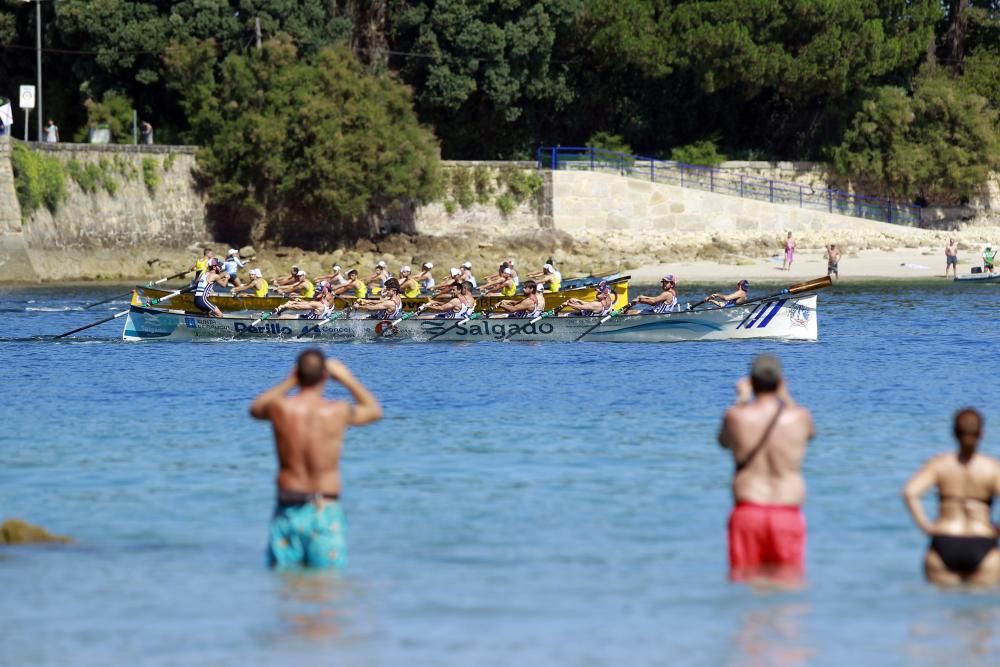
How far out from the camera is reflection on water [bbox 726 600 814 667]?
10586 mm

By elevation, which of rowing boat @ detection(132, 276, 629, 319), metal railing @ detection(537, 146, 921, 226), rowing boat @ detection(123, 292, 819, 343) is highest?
metal railing @ detection(537, 146, 921, 226)

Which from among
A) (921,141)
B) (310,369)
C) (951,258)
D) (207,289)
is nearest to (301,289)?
(207,289)

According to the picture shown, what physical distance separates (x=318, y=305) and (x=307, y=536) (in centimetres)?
2453

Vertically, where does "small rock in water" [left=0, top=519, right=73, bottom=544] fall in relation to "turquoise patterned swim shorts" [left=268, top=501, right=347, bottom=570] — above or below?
below

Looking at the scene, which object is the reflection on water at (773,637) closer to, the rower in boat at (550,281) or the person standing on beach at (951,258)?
the rower in boat at (550,281)

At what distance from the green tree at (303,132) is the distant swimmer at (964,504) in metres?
45.6

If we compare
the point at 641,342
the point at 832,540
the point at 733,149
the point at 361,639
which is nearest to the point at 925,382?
the point at 641,342

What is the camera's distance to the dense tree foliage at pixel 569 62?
5688 cm

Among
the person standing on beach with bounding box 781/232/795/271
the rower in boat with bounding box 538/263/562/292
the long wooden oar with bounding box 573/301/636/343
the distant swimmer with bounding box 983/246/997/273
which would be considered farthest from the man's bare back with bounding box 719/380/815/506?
the person standing on beach with bounding box 781/232/795/271

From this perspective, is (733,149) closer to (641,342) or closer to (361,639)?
(641,342)

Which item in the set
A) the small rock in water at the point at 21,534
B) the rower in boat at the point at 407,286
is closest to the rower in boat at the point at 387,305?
the rower in boat at the point at 407,286

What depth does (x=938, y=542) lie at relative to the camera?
11258 mm

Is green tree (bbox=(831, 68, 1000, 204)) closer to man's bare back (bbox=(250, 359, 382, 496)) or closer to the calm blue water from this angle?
the calm blue water

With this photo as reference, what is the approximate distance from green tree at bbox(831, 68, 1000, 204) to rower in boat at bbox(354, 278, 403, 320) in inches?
1220
